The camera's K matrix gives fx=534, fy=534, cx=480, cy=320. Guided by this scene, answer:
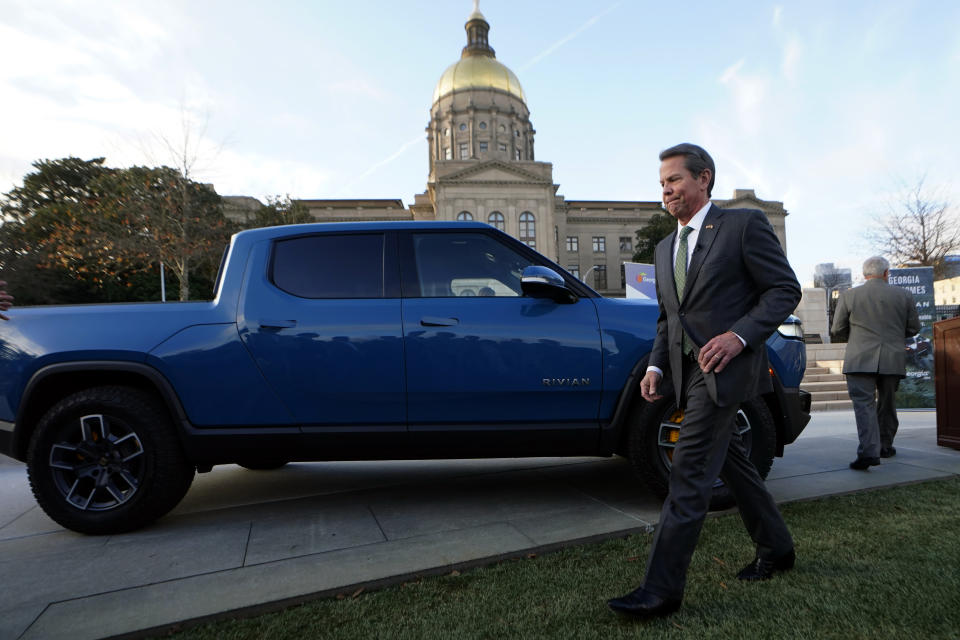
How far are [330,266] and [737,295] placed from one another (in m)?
2.37

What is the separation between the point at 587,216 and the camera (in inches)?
2958

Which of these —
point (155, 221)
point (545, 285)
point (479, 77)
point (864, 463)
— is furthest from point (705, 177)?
point (479, 77)

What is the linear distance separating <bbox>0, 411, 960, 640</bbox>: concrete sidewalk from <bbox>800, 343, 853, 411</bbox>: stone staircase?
7.00 m

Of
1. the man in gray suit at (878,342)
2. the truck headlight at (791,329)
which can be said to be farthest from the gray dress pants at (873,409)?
the truck headlight at (791,329)

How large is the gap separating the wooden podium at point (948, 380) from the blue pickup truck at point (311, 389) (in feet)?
10.9

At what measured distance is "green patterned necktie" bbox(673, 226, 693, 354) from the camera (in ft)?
7.24

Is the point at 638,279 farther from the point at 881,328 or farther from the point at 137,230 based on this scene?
the point at 137,230

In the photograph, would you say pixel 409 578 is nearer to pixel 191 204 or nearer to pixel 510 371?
→ pixel 510 371

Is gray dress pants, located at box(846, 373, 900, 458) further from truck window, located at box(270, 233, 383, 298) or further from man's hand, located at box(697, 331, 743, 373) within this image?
truck window, located at box(270, 233, 383, 298)

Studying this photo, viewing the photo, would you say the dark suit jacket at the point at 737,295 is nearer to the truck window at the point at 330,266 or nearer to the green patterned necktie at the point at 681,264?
the green patterned necktie at the point at 681,264

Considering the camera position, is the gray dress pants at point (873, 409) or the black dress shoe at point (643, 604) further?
the gray dress pants at point (873, 409)

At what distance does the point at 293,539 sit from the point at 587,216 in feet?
248

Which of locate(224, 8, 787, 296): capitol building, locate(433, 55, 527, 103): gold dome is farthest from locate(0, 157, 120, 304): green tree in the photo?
locate(433, 55, 527, 103): gold dome

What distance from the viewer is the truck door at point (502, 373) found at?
124 inches
